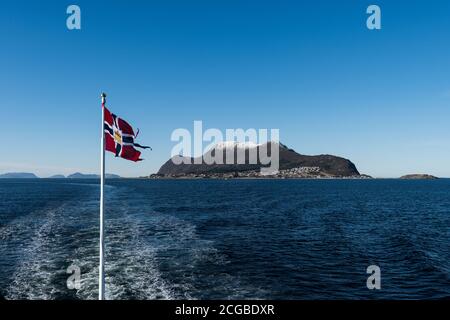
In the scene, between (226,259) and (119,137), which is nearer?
(119,137)

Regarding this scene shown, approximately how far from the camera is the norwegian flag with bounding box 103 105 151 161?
48.9 feet

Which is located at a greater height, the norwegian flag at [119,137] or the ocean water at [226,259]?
the norwegian flag at [119,137]

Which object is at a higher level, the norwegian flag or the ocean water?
the norwegian flag

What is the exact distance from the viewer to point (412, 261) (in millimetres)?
33688

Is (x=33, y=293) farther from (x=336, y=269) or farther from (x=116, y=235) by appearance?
(x=336, y=269)

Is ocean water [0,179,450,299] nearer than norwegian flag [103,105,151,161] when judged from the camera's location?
No

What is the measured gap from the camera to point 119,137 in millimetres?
15188

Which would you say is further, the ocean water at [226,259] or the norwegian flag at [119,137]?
the ocean water at [226,259]

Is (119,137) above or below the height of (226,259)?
above

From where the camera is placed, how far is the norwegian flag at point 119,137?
14914 millimetres
